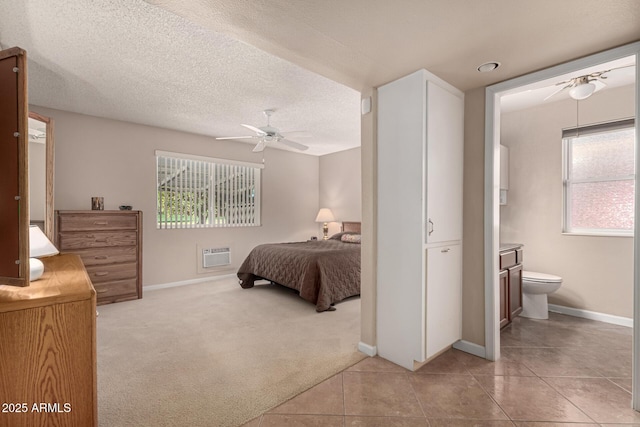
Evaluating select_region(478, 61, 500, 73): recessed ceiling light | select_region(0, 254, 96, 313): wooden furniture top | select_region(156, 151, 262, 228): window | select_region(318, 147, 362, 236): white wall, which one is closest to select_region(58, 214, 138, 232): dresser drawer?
select_region(156, 151, 262, 228): window

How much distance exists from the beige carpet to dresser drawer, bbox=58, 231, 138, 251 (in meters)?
0.79

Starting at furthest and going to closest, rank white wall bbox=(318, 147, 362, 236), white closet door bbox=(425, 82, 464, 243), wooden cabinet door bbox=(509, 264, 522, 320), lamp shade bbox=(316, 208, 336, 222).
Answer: lamp shade bbox=(316, 208, 336, 222) < white wall bbox=(318, 147, 362, 236) < wooden cabinet door bbox=(509, 264, 522, 320) < white closet door bbox=(425, 82, 464, 243)

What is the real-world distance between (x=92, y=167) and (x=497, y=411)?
200 inches

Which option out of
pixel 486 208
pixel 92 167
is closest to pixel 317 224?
pixel 92 167

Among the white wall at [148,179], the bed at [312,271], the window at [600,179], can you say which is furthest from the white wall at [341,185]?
the window at [600,179]

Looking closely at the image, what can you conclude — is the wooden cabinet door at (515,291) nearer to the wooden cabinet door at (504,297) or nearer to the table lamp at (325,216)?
the wooden cabinet door at (504,297)

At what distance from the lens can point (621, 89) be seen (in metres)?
3.10

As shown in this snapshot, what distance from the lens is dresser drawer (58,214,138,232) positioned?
362 centimetres

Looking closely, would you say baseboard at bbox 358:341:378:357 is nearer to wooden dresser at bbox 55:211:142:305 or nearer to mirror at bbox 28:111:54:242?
mirror at bbox 28:111:54:242

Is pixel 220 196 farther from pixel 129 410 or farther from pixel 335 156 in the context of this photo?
pixel 129 410

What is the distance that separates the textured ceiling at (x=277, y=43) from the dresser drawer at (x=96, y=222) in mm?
1388

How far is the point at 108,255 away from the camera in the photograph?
3904 mm

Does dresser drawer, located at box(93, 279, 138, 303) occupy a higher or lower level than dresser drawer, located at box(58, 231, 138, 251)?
lower

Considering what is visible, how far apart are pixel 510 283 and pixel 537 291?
53cm
